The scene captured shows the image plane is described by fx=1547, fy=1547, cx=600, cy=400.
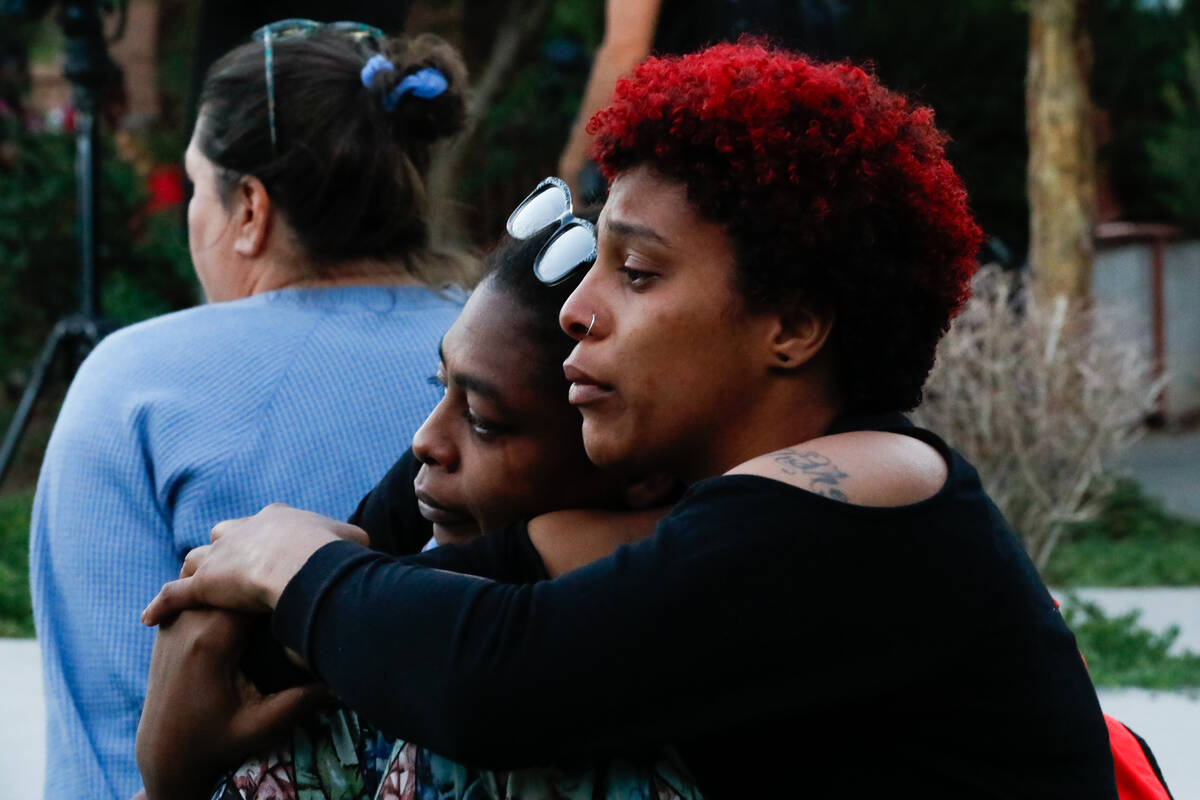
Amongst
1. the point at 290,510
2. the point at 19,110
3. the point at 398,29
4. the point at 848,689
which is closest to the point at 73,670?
the point at 290,510

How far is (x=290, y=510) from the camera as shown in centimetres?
156

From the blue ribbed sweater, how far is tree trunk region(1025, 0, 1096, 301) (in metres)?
5.88

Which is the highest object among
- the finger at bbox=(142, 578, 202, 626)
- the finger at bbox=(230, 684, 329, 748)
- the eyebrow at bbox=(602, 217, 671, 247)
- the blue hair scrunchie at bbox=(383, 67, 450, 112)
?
the blue hair scrunchie at bbox=(383, 67, 450, 112)

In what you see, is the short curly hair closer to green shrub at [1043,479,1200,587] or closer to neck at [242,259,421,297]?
neck at [242,259,421,297]

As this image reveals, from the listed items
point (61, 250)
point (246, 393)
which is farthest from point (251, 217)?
point (61, 250)

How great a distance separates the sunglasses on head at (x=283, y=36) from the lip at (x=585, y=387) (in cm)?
118

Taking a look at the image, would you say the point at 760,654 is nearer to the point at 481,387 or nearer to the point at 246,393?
the point at 481,387

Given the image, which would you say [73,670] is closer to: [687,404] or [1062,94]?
[687,404]

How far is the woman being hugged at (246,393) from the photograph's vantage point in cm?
210

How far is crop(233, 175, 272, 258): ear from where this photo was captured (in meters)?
2.47

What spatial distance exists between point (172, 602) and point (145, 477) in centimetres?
58

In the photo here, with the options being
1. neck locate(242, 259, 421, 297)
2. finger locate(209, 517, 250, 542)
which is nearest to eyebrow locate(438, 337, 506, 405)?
finger locate(209, 517, 250, 542)

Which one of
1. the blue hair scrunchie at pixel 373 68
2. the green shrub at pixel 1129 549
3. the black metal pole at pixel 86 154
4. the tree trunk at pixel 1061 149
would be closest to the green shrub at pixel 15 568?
the black metal pole at pixel 86 154

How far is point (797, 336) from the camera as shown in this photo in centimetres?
138
